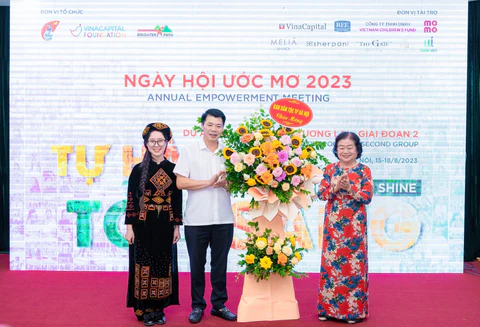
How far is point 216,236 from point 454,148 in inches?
108

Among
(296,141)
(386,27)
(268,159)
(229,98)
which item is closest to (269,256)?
(268,159)

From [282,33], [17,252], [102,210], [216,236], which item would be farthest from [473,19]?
[17,252]

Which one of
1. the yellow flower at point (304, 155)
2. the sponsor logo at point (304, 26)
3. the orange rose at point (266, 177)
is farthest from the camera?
the sponsor logo at point (304, 26)

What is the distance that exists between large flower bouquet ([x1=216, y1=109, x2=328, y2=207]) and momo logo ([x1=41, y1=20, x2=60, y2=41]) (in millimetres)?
2511

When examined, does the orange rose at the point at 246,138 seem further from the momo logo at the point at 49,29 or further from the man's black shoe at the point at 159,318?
the momo logo at the point at 49,29

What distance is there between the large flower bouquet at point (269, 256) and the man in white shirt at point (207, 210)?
22cm

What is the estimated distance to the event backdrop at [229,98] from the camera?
496 cm

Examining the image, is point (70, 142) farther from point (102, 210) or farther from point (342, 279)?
point (342, 279)

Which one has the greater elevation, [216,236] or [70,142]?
[70,142]

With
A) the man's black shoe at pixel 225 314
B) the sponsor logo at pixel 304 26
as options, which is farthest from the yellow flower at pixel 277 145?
the sponsor logo at pixel 304 26

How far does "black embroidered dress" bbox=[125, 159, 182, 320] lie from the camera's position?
11.4 ft

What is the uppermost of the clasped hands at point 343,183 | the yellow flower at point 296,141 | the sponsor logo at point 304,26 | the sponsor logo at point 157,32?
the sponsor logo at point 304,26

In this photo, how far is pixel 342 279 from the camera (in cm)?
354

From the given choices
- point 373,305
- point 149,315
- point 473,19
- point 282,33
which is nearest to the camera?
point 149,315
